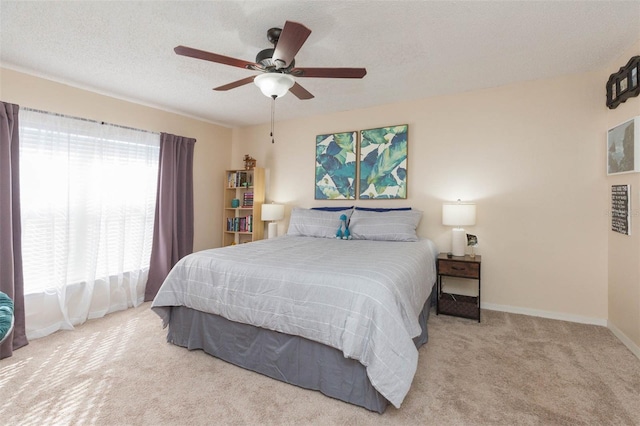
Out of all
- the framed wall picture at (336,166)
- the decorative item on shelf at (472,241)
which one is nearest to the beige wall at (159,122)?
the framed wall picture at (336,166)

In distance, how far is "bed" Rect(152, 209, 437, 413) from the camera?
1.60m

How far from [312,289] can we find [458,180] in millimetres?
2442

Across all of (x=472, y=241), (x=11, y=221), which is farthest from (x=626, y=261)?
(x=11, y=221)

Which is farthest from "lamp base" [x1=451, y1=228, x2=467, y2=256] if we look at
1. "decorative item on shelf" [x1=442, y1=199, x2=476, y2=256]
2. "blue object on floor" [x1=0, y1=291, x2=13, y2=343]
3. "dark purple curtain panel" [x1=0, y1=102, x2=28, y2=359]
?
"dark purple curtain panel" [x1=0, y1=102, x2=28, y2=359]

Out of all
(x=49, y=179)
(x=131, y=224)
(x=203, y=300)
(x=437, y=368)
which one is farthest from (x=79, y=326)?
(x=437, y=368)

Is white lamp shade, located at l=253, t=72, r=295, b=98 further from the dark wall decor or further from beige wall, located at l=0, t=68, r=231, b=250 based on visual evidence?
the dark wall decor

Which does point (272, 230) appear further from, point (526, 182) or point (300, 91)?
Result: point (526, 182)

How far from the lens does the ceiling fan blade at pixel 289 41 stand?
5.20 ft

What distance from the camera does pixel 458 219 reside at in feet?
10.00

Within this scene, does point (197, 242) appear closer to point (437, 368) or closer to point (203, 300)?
point (203, 300)

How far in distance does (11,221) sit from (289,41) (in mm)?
2713

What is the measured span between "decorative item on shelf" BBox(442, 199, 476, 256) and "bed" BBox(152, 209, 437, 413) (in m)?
0.64

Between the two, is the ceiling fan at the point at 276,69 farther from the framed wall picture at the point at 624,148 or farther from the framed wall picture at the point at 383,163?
the framed wall picture at the point at 624,148

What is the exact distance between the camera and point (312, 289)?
1.80m
